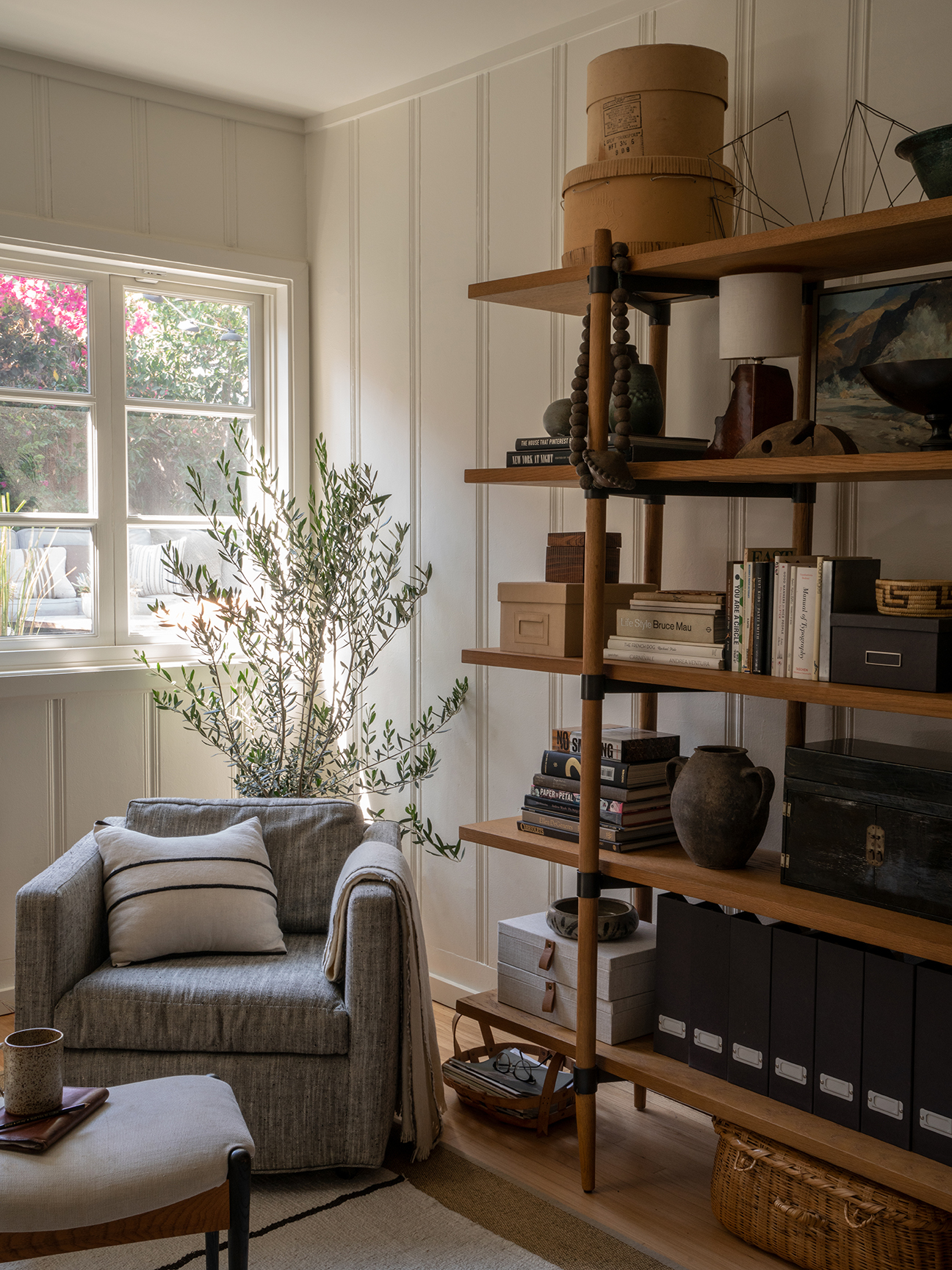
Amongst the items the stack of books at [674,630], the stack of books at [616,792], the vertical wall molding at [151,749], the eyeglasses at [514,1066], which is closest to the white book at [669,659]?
the stack of books at [674,630]

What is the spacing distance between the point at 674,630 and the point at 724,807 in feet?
1.24

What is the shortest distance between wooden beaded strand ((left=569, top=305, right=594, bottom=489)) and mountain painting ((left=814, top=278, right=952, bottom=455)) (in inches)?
19.9

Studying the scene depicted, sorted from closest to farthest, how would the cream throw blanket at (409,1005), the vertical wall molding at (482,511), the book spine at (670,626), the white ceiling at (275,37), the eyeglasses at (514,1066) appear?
the book spine at (670,626) → the cream throw blanket at (409,1005) → the eyeglasses at (514,1066) → the white ceiling at (275,37) → the vertical wall molding at (482,511)

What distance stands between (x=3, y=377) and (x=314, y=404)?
1.06 m

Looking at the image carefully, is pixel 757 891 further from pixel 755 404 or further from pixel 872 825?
pixel 755 404

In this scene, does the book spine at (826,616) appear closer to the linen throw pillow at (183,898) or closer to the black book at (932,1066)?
the black book at (932,1066)

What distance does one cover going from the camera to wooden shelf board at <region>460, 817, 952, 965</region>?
198 centimetres

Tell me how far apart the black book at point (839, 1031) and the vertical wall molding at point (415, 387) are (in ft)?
5.61

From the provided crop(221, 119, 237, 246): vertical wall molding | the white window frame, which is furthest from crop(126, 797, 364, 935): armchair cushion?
crop(221, 119, 237, 246): vertical wall molding

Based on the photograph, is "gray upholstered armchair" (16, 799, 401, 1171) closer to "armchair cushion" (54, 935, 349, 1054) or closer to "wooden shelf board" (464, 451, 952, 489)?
"armchair cushion" (54, 935, 349, 1054)

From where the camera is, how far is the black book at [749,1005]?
2314 millimetres

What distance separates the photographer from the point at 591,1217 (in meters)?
2.43

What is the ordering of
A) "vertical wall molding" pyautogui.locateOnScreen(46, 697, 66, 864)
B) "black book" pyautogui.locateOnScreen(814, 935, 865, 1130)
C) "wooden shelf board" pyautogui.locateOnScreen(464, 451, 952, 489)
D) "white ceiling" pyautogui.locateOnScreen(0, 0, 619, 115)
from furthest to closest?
"vertical wall molding" pyautogui.locateOnScreen(46, 697, 66, 864)
"white ceiling" pyautogui.locateOnScreen(0, 0, 619, 115)
"black book" pyautogui.locateOnScreen(814, 935, 865, 1130)
"wooden shelf board" pyautogui.locateOnScreen(464, 451, 952, 489)

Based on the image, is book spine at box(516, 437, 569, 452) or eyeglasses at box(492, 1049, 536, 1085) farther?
eyeglasses at box(492, 1049, 536, 1085)
